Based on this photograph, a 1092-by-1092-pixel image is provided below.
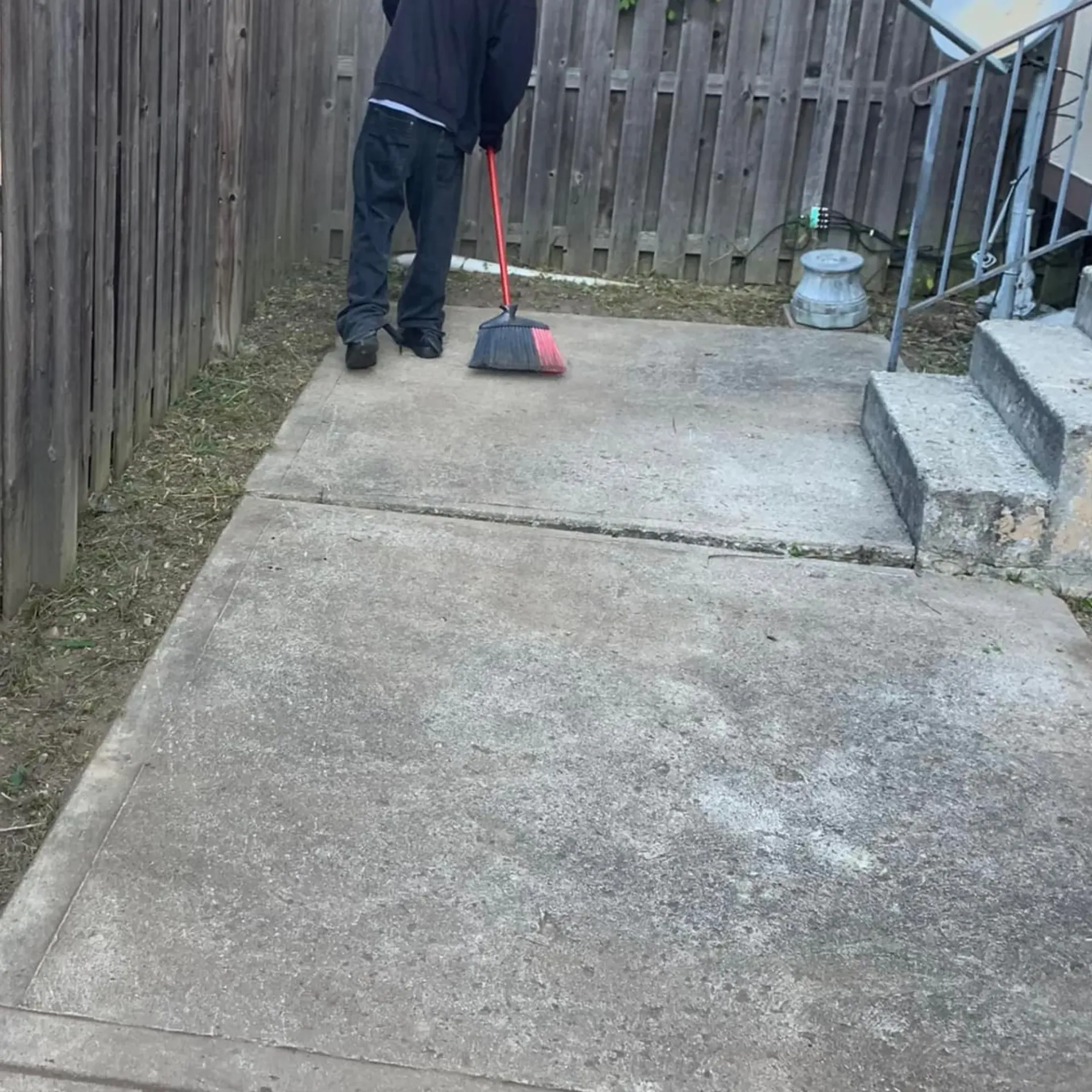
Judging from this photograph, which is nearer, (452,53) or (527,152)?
(452,53)

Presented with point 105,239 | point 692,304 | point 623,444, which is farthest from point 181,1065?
point 692,304

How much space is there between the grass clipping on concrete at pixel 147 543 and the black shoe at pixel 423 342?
0.33 m

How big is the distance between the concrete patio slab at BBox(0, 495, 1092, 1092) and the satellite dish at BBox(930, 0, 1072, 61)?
3.30m

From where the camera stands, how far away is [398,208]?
221 inches

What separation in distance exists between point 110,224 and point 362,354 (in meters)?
1.50

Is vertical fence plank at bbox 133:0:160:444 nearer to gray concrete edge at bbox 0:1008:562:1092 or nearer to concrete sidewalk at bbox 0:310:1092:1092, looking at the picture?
concrete sidewalk at bbox 0:310:1092:1092

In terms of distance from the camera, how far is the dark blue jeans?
17.9 ft

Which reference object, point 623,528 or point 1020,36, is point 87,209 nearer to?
point 623,528

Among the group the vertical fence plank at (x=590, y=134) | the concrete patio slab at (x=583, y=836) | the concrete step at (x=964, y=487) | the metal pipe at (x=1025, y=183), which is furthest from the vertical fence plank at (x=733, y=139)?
the concrete patio slab at (x=583, y=836)

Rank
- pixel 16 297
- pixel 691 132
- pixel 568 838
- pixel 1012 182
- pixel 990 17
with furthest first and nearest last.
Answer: pixel 691 132, pixel 1012 182, pixel 990 17, pixel 16 297, pixel 568 838

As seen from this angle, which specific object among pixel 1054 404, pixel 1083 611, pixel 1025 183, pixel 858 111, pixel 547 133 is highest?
pixel 858 111

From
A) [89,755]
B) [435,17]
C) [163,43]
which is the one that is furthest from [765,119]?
[89,755]

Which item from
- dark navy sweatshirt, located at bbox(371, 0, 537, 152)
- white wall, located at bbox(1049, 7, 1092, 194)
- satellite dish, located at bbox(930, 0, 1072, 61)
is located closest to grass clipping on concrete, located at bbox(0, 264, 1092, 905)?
white wall, located at bbox(1049, 7, 1092, 194)

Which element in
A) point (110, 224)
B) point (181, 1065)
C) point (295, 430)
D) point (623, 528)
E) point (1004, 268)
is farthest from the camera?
point (1004, 268)
